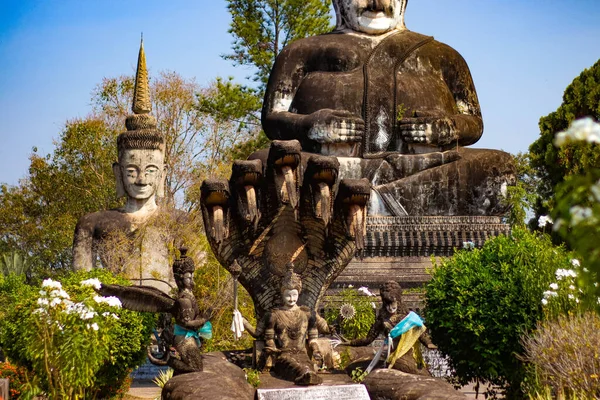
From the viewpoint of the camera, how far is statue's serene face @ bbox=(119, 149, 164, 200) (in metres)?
18.2

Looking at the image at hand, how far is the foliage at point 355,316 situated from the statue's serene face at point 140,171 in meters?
4.80

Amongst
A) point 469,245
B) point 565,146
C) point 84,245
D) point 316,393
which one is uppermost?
point 565,146

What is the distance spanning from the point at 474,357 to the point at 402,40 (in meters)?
7.63

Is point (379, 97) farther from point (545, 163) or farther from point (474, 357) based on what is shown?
point (545, 163)

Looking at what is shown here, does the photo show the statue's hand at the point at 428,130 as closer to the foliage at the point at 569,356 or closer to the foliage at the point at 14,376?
the foliage at the point at 569,356

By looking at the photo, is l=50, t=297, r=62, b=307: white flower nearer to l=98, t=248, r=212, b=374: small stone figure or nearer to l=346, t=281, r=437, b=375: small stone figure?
l=98, t=248, r=212, b=374: small stone figure

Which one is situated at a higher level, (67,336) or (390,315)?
(390,315)

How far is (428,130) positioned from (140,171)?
4880mm

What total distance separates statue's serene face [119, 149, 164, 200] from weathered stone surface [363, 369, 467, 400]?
9632 mm

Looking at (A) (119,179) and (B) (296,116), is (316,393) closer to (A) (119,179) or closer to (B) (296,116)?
(B) (296,116)

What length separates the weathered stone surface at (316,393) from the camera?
8750 millimetres

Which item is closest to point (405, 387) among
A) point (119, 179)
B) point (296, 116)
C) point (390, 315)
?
point (390, 315)

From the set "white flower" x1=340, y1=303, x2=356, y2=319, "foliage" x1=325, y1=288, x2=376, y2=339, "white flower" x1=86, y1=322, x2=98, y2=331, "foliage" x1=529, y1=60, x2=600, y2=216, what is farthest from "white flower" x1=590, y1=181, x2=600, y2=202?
"foliage" x1=529, y1=60, x2=600, y2=216

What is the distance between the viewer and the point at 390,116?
17.4 m
